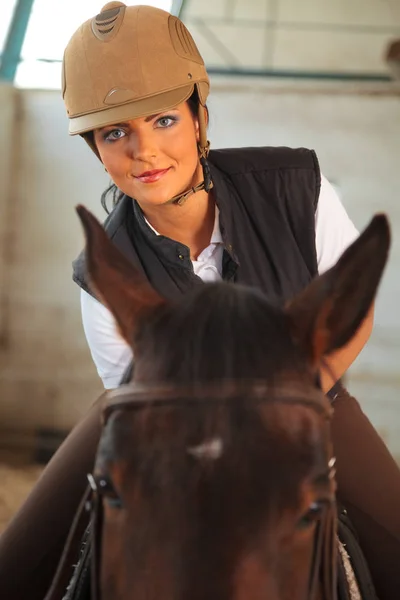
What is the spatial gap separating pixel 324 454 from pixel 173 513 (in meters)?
0.19

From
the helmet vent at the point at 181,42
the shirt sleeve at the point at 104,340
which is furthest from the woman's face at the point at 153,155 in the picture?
the shirt sleeve at the point at 104,340

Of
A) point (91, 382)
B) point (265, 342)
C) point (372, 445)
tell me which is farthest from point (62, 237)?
point (265, 342)

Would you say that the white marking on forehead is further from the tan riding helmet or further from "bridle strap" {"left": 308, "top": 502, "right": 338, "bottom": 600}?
the tan riding helmet

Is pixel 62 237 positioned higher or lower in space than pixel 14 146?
lower

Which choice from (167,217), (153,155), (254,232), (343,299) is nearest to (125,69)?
(153,155)

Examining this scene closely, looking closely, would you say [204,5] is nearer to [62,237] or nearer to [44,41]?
[44,41]

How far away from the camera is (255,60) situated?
15.5ft

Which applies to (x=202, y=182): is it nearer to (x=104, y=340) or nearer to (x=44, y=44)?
(x=104, y=340)

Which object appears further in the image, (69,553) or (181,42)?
(181,42)

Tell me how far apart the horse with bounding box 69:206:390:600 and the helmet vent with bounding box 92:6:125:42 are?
0.91 m

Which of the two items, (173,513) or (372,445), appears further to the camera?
(372,445)

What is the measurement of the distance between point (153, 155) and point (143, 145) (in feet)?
0.11

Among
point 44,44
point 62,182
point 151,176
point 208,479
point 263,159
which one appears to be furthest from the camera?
point 44,44

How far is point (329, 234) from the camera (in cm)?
149
